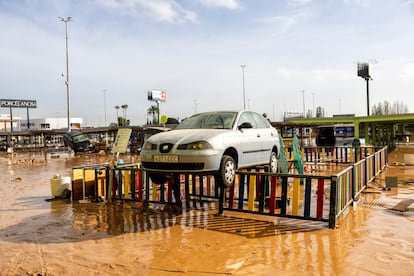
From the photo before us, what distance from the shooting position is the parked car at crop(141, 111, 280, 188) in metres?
6.50

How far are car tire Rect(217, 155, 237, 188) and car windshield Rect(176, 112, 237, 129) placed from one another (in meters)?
0.81

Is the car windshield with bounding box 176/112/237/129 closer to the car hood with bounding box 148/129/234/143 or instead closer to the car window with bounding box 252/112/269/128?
the car hood with bounding box 148/129/234/143

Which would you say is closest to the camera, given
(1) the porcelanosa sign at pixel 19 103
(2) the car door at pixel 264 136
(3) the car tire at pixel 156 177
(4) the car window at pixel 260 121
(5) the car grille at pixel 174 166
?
(5) the car grille at pixel 174 166

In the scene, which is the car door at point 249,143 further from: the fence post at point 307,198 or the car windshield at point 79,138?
the car windshield at point 79,138

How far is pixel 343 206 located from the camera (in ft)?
25.4

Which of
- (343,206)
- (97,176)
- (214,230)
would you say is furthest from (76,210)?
(343,206)

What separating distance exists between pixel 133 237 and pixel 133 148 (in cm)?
3192

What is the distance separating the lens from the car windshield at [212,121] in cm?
755

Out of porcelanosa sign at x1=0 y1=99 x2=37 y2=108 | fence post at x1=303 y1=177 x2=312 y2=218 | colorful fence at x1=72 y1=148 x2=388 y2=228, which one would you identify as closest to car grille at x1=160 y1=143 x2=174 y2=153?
colorful fence at x1=72 y1=148 x2=388 y2=228

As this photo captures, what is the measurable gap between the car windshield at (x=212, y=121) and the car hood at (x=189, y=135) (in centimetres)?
43

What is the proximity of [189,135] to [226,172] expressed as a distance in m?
1.01

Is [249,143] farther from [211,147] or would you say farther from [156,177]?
[156,177]

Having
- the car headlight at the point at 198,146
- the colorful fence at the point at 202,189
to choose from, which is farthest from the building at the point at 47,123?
the car headlight at the point at 198,146

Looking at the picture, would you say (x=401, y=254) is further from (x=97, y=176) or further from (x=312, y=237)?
(x=97, y=176)
